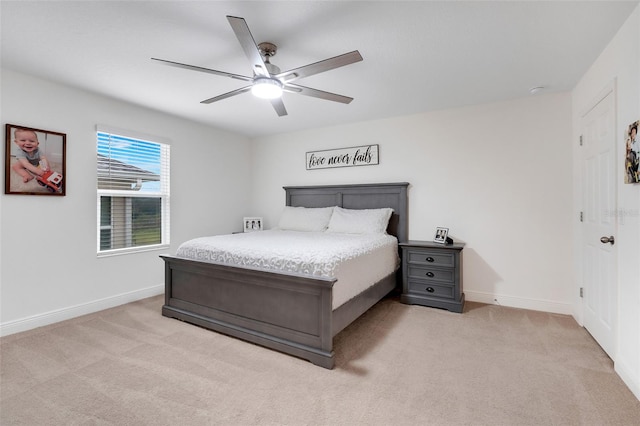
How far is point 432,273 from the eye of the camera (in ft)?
11.1

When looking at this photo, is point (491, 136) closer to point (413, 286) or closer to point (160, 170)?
point (413, 286)

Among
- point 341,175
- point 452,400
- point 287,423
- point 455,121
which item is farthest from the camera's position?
point 341,175

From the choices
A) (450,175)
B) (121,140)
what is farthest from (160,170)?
(450,175)

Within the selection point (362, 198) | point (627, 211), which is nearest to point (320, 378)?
point (627, 211)

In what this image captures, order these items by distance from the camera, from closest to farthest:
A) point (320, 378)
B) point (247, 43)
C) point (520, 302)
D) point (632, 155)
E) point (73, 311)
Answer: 1. point (247, 43)
2. point (632, 155)
3. point (320, 378)
4. point (73, 311)
5. point (520, 302)

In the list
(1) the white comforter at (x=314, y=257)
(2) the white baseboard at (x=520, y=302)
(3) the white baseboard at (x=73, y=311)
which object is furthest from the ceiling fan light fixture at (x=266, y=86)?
(2) the white baseboard at (x=520, y=302)

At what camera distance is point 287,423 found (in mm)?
1574

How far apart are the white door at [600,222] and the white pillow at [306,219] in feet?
9.12

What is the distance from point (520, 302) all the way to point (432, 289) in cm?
100

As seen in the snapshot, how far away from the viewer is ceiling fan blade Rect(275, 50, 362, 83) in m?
1.83

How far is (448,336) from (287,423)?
169cm

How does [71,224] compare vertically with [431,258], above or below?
above

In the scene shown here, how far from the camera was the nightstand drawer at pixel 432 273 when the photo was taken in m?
3.29

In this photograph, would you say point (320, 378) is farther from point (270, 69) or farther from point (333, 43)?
point (333, 43)
